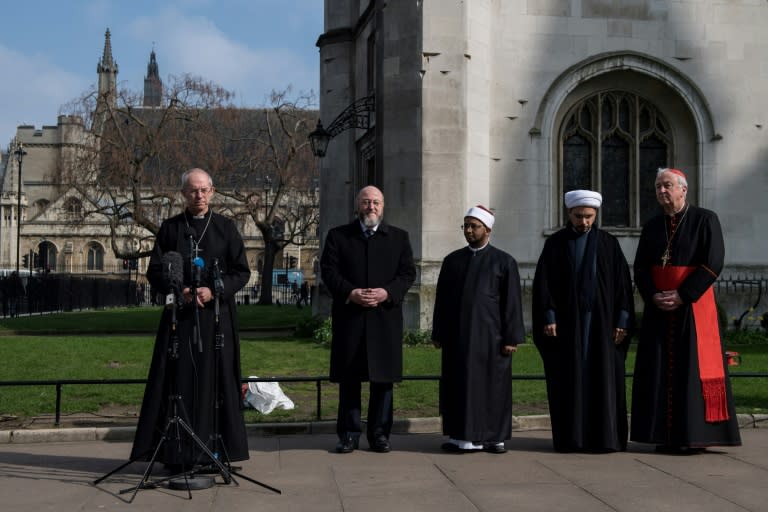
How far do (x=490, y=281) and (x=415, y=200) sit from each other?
895 centimetres

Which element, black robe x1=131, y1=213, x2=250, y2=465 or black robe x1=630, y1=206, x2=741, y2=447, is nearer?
black robe x1=131, y1=213, x2=250, y2=465

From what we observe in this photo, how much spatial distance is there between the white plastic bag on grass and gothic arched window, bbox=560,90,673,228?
31.2 ft

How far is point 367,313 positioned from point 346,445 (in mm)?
1131

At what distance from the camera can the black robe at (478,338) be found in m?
8.51

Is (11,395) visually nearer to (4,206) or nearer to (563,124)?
(563,124)

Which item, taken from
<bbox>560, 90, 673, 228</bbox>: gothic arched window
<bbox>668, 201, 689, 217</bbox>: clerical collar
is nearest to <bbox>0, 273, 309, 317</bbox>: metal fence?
<bbox>560, 90, 673, 228</bbox>: gothic arched window

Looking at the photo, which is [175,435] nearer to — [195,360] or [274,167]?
[195,360]

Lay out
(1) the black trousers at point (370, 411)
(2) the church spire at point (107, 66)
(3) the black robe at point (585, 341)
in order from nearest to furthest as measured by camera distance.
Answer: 1. (3) the black robe at point (585, 341)
2. (1) the black trousers at point (370, 411)
3. (2) the church spire at point (107, 66)

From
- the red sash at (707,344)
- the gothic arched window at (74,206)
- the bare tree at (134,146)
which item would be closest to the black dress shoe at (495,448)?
the red sash at (707,344)

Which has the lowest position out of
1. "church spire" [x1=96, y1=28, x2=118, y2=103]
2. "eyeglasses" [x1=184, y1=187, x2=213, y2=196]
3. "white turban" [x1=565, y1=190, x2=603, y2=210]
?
"eyeglasses" [x1=184, y1=187, x2=213, y2=196]

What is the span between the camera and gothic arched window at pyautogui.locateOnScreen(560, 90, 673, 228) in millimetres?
19094

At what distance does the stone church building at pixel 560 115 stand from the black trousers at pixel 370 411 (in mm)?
8766

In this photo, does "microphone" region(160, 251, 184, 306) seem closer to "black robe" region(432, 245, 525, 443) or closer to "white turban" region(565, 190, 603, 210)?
"black robe" region(432, 245, 525, 443)

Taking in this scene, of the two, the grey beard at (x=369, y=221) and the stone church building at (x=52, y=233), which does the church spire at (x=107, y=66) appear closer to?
the stone church building at (x=52, y=233)
